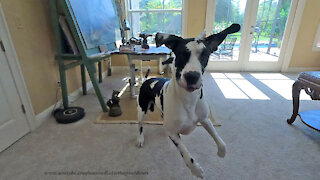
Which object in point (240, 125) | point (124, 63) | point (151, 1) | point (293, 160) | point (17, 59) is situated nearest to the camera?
point (293, 160)

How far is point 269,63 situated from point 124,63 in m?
3.51

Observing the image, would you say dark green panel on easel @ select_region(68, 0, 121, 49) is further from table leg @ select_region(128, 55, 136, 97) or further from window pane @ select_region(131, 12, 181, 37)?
window pane @ select_region(131, 12, 181, 37)

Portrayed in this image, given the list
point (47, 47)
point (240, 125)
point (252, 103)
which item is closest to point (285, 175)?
point (240, 125)

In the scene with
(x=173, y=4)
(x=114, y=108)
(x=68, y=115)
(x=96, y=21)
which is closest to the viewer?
(x=68, y=115)

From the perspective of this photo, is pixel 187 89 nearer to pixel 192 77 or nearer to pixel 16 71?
pixel 192 77

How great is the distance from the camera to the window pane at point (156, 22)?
13.0 ft

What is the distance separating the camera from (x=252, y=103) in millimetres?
2418

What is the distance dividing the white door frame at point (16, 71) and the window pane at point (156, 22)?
2870 mm

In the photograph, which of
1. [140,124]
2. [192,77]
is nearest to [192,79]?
[192,77]

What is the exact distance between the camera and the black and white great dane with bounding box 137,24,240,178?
0.79 meters

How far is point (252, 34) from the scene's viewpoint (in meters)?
3.89

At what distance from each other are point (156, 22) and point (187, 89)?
3609 millimetres

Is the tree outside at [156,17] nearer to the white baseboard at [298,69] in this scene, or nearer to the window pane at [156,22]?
the window pane at [156,22]

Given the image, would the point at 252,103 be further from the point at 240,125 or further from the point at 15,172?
the point at 15,172
